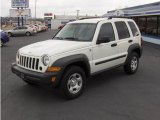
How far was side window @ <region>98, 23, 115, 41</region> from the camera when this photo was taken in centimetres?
674

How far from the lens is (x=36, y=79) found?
5.40m

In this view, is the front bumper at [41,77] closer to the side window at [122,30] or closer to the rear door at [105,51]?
the rear door at [105,51]

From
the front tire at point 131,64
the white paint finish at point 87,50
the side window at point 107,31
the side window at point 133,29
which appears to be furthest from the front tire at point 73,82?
the side window at point 133,29

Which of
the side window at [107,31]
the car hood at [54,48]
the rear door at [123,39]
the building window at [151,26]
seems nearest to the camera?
the car hood at [54,48]

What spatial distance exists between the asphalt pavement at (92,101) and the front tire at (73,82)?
0.53ft

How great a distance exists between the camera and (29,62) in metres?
5.75

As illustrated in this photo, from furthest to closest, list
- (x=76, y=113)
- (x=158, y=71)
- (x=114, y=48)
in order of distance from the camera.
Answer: (x=158, y=71), (x=114, y=48), (x=76, y=113)

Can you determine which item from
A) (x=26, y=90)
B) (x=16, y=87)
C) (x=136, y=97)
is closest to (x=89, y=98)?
(x=136, y=97)

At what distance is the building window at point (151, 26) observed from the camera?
20.8 metres

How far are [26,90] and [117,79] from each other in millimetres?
2849

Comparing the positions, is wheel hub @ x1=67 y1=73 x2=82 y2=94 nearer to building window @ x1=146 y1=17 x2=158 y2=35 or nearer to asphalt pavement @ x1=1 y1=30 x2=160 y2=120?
asphalt pavement @ x1=1 y1=30 x2=160 y2=120

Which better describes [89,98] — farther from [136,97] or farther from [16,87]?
[16,87]

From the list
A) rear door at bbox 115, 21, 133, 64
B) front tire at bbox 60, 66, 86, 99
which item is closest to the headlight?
front tire at bbox 60, 66, 86, 99

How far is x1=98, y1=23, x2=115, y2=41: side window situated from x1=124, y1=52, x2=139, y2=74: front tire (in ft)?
3.79
